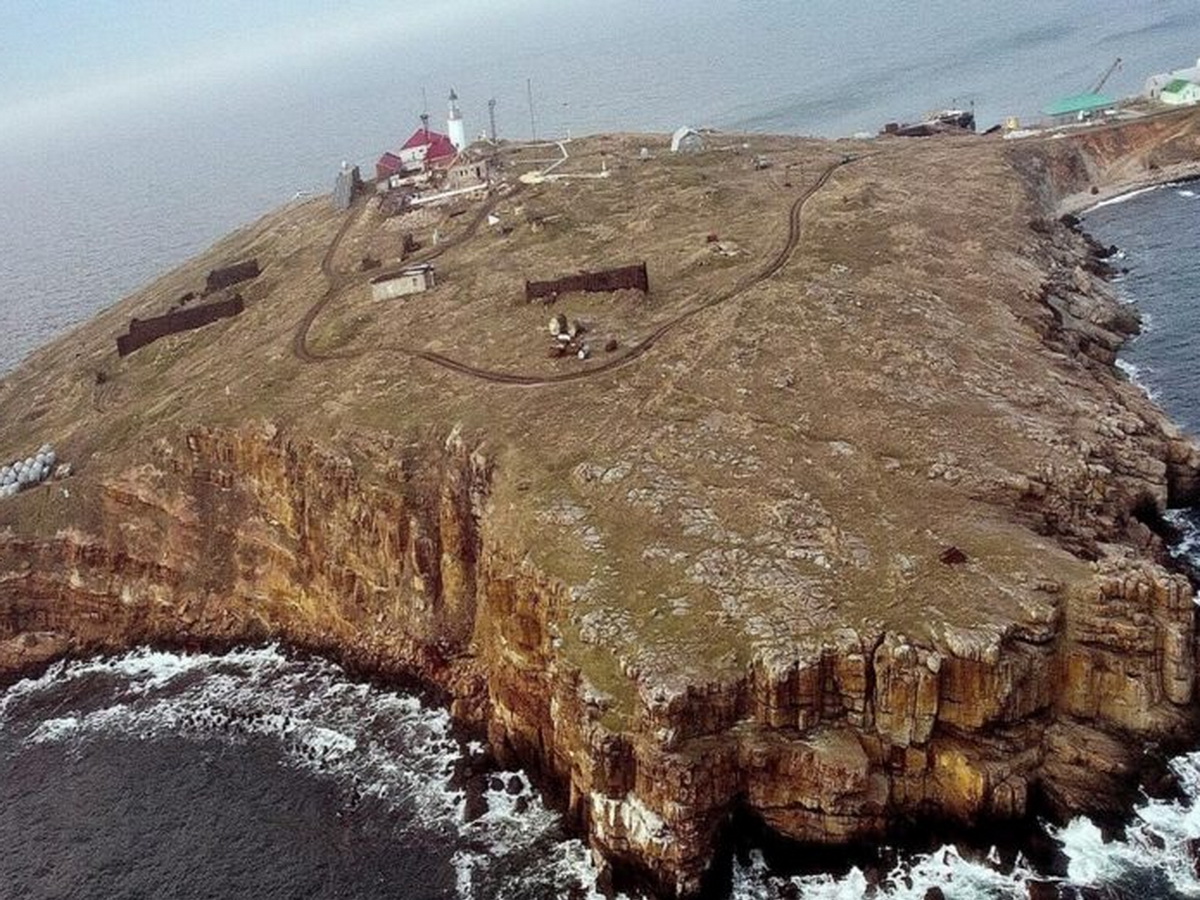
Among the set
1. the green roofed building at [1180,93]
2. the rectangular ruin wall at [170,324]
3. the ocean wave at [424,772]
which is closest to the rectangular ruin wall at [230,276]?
the rectangular ruin wall at [170,324]

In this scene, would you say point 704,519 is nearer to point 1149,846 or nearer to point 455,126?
point 1149,846

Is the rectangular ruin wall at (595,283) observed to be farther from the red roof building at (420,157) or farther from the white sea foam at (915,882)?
the red roof building at (420,157)

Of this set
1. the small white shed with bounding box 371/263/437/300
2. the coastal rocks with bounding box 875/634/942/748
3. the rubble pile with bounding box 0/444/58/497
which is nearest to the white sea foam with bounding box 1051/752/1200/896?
the coastal rocks with bounding box 875/634/942/748

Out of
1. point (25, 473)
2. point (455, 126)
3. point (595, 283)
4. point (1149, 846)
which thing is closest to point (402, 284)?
point (595, 283)

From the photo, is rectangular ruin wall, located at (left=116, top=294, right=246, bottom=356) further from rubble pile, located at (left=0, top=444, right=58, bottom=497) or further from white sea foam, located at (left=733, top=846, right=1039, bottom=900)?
white sea foam, located at (left=733, top=846, right=1039, bottom=900)

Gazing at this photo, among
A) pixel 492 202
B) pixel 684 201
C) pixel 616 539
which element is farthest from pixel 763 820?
pixel 492 202

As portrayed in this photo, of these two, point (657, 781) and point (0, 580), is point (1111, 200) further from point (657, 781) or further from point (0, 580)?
point (0, 580)
